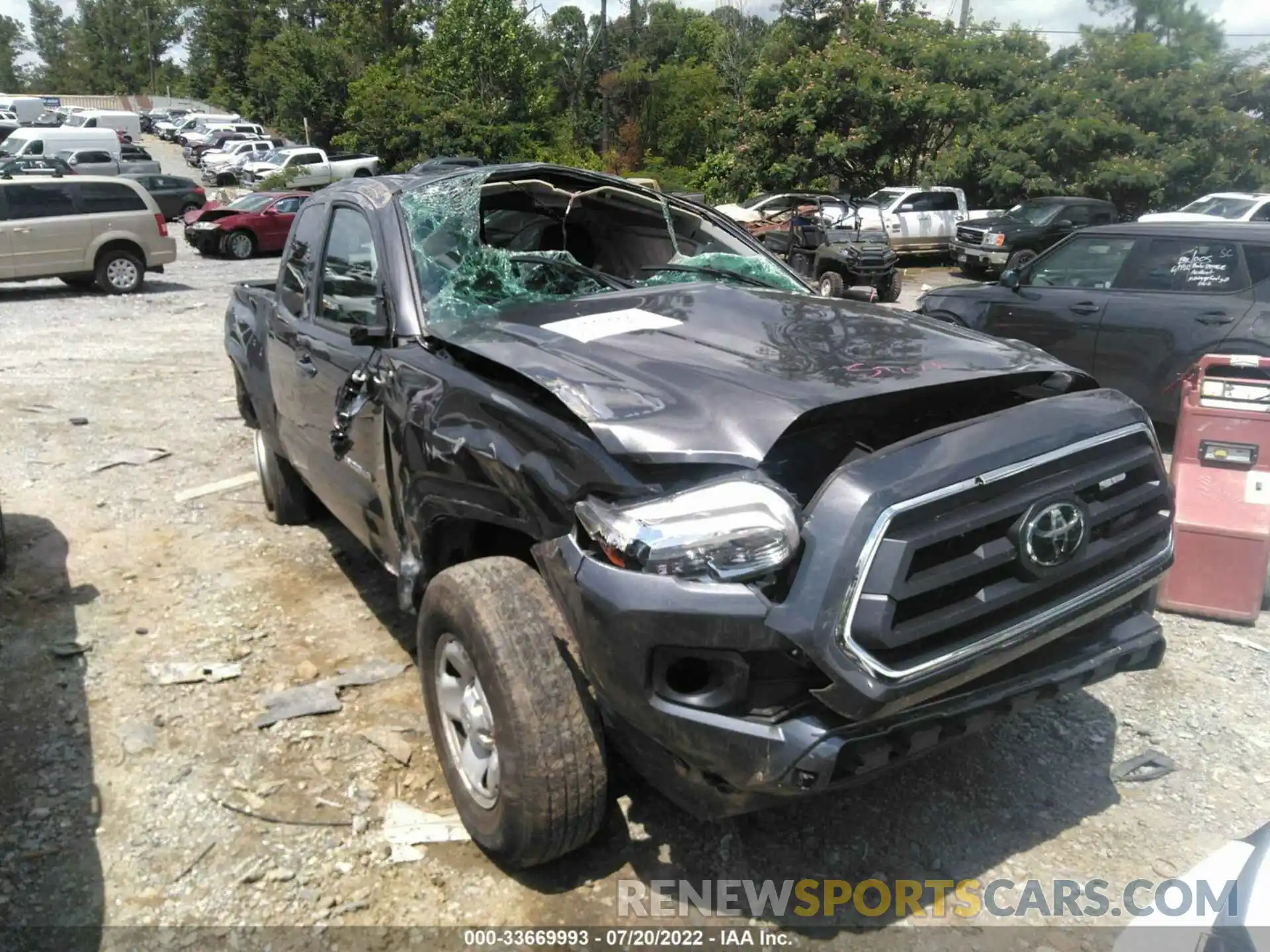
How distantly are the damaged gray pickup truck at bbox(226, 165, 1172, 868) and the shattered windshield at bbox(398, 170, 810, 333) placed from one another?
Result: 0.06m

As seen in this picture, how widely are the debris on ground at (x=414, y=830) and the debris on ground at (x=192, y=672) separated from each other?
1281mm

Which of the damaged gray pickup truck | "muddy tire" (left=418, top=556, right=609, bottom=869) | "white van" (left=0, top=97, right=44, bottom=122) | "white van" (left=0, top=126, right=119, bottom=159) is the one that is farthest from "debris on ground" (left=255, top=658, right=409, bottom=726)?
"white van" (left=0, top=97, right=44, bottom=122)

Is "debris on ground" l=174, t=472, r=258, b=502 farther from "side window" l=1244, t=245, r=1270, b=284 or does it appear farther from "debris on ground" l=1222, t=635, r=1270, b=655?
"side window" l=1244, t=245, r=1270, b=284

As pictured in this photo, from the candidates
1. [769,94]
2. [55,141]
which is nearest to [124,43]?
[55,141]

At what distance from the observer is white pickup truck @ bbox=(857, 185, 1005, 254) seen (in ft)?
77.9

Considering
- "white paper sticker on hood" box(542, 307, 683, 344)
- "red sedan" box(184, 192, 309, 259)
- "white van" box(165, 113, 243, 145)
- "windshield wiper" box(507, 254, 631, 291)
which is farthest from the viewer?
"white van" box(165, 113, 243, 145)

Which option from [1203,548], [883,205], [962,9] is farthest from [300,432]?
[962,9]

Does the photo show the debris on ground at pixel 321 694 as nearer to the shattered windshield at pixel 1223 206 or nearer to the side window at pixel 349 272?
the side window at pixel 349 272

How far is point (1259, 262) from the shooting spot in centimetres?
712

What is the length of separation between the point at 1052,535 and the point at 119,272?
17193mm

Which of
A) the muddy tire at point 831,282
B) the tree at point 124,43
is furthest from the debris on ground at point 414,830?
the tree at point 124,43

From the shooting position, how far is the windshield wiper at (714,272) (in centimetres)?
423

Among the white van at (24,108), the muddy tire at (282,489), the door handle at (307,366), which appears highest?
the white van at (24,108)

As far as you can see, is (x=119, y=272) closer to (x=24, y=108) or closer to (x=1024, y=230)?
(x=1024, y=230)
